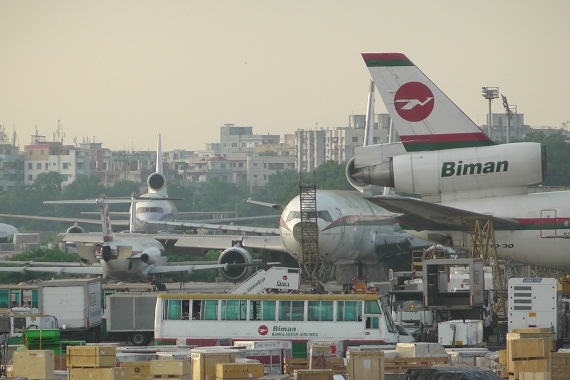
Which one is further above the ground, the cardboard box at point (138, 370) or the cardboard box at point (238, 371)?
the cardboard box at point (238, 371)

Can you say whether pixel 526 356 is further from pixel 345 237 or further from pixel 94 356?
pixel 345 237

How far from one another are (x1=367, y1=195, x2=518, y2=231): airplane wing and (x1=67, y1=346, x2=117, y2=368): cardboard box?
51.1 ft

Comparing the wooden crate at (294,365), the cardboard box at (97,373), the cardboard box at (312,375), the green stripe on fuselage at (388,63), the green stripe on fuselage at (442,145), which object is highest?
the green stripe on fuselage at (388,63)

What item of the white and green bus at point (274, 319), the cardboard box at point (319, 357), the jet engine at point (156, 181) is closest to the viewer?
the cardboard box at point (319, 357)

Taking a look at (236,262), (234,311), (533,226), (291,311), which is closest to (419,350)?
(291,311)

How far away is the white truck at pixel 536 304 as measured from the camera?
138ft

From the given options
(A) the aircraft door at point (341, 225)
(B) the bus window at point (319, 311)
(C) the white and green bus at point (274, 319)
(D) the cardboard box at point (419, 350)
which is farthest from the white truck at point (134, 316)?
(A) the aircraft door at point (341, 225)

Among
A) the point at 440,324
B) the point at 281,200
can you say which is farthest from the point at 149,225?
the point at 440,324

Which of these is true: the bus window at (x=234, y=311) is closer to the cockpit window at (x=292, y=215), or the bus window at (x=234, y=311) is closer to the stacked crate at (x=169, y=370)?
the stacked crate at (x=169, y=370)

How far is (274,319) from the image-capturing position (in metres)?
41.0

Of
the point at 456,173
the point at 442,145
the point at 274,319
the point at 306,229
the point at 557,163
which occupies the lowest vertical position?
the point at 274,319

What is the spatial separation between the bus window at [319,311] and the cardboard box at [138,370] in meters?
9.52

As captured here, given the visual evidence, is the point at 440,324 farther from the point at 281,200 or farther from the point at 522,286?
the point at 281,200

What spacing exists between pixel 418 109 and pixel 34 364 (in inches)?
826
